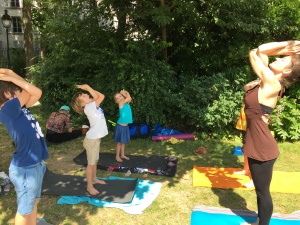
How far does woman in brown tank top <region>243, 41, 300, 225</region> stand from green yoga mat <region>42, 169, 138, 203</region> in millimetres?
2058

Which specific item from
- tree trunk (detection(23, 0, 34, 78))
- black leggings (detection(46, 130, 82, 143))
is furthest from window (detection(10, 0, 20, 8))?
black leggings (detection(46, 130, 82, 143))

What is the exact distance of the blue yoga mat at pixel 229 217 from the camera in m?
3.84

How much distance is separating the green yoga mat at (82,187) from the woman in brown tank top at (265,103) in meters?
2.06

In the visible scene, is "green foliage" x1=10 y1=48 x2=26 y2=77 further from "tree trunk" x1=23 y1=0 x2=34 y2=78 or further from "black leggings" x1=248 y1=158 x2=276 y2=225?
"black leggings" x1=248 y1=158 x2=276 y2=225

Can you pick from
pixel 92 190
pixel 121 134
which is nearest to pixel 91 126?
pixel 92 190

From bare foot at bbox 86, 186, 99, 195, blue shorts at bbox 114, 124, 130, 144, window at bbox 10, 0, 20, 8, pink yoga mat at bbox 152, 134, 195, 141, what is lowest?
bare foot at bbox 86, 186, 99, 195

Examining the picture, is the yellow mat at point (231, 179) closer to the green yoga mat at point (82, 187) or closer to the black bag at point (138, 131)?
the green yoga mat at point (82, 187)

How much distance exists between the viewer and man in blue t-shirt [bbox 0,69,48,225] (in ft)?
9.33

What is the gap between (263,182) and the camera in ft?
10.7

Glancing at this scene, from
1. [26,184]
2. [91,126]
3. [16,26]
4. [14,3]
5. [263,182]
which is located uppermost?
[14,3]

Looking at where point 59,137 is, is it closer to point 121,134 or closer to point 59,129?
point 59,129

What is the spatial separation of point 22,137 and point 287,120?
21.2ft

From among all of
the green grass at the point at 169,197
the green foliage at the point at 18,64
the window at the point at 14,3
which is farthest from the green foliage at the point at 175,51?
the window at the point at 14,3

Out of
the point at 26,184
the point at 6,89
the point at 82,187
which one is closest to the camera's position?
the point at 6,89
